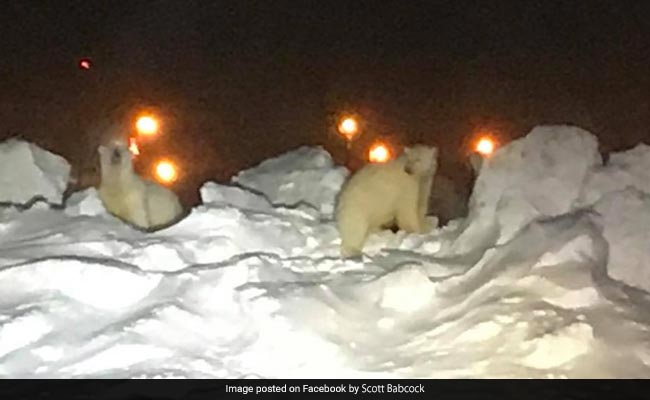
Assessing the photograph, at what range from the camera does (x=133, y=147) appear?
2.70m

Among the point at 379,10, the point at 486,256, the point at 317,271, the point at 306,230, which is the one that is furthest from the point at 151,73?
the point at 486,256

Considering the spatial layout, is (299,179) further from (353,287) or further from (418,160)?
(353,287)

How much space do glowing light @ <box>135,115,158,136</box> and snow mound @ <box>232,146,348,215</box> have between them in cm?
27

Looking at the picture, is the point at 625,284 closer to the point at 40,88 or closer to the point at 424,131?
the point at 424,131

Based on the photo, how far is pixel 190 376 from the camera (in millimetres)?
1889

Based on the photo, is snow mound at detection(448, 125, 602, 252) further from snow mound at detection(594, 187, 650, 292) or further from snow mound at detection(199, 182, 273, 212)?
snow mound at detection(199, 182, 273, 212)

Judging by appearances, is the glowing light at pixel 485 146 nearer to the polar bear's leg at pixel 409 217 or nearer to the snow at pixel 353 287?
the snow at pixel 353 287

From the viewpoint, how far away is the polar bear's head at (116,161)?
99.7 inches

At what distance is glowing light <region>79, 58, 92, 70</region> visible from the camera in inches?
128

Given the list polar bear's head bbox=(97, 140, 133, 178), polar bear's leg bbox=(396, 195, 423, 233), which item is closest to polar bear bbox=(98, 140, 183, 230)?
polar bear's head bbox=(97, 140, 133, 178)

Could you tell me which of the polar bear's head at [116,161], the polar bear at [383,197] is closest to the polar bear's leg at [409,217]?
the polar bear at [383,197]

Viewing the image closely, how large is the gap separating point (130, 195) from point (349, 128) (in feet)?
2.65

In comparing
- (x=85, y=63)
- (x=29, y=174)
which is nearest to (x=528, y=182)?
(x=29, y=174)

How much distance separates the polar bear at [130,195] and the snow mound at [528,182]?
70cm
